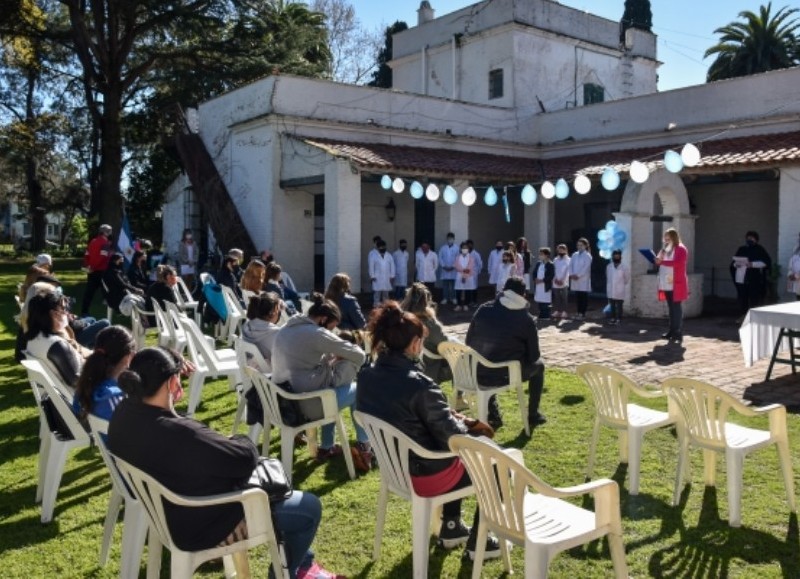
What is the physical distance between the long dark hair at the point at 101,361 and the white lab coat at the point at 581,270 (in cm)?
1128

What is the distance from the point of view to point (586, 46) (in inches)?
958

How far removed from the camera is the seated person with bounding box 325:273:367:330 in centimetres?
715

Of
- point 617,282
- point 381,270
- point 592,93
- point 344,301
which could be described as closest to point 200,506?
point 344,301

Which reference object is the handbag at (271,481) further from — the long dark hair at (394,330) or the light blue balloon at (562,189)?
the light blue balloon at (562,189)

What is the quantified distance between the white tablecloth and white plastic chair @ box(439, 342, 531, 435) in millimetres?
3472

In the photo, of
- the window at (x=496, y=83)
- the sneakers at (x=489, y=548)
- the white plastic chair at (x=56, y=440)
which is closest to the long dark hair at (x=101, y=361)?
the white plastic chair at (x=56, y=440)

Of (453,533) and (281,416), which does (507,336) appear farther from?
(453,533)

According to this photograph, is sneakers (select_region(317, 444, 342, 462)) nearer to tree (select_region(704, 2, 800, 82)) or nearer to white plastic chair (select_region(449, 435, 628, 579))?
white plastic chair (select_region(449, 435, 628, 579))

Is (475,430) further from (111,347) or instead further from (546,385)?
(546,385)

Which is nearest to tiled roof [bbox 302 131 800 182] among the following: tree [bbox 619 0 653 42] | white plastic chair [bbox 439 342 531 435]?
tree [bbox 619 0 653 42]

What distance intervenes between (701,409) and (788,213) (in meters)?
12.3

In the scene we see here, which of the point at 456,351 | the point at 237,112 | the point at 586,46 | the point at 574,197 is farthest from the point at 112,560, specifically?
the point at 586,46

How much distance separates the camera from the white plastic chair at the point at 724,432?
14.4 feet

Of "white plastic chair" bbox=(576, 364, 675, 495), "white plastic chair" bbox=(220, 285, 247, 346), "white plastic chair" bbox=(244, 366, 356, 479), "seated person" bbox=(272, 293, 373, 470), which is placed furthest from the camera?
"white plastic chair" bbox=(220, 285, 247, 346)
